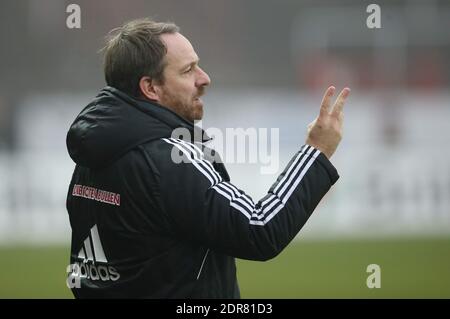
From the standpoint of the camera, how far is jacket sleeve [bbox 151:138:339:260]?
3.03 meters

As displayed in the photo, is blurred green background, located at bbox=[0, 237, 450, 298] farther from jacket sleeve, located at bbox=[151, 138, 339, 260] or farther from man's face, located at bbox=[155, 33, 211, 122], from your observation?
jacket sleeve, located at bbox=[151, 138, 339, 260]

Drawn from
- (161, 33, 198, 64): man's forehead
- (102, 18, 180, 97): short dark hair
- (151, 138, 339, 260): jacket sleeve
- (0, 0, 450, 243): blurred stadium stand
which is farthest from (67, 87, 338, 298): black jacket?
(0, 0, 450, 243): blurred stadium stand

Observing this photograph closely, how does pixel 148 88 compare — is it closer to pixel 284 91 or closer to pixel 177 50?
pixel 177 50

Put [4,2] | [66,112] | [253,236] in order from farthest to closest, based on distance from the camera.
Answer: [4,2] → [66,112] → [253,236]

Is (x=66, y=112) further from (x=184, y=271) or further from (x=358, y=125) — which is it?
(x=184, y=271)

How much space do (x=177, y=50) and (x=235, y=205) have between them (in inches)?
29.6

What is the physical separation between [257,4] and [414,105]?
15.5 ft

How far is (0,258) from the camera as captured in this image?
11578 millimetres

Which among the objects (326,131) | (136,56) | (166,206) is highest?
(136,56)

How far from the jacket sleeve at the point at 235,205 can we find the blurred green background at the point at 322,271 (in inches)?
231

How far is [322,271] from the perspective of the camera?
10.4m

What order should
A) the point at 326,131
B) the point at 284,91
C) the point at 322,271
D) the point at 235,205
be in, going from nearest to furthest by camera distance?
the point at 235,205 → the point at 326,131 → the point at 322,271 → the point at 284,91

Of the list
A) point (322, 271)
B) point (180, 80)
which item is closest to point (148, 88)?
point (180, 80)

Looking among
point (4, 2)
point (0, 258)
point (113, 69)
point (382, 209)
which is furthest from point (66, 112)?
point (113, 69)
